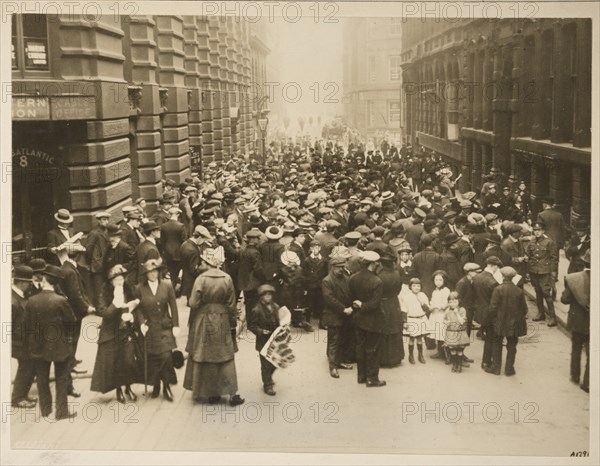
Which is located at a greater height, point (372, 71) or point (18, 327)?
point (372, 71)

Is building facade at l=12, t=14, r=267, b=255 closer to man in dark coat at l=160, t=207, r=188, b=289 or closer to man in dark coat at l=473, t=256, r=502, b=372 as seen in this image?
man in dark coat at l=160, t=207, r=188, b=289

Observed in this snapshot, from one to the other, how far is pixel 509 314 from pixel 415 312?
1469mm

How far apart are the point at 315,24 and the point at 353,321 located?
14.3 ft

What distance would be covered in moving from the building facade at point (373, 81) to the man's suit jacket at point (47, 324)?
5.85 metres

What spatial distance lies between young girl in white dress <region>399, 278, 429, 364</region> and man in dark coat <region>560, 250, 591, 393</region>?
2176 mm

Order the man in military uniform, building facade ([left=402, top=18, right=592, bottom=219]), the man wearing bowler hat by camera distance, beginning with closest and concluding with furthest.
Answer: the man wearing bowler hat, the man in military uniform, building facade ([left=402, top=18, right=592, bottom=219])

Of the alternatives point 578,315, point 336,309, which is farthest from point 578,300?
point 336,309

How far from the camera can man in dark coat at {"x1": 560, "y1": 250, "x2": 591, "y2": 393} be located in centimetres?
1077

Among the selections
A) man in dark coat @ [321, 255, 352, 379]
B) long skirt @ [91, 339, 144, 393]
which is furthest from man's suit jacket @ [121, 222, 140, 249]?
man in dark coat @ [321, 255, 352, 379]

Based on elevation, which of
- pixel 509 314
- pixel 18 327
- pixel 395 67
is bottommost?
pixel 509 314

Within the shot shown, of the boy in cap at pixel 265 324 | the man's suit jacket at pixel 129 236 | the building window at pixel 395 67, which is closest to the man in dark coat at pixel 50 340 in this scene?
the boy in cap at pixel 265 324

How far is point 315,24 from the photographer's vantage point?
11359 millimetres

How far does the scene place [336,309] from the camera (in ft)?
38.1

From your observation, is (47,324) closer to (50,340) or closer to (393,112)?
(50,340)
